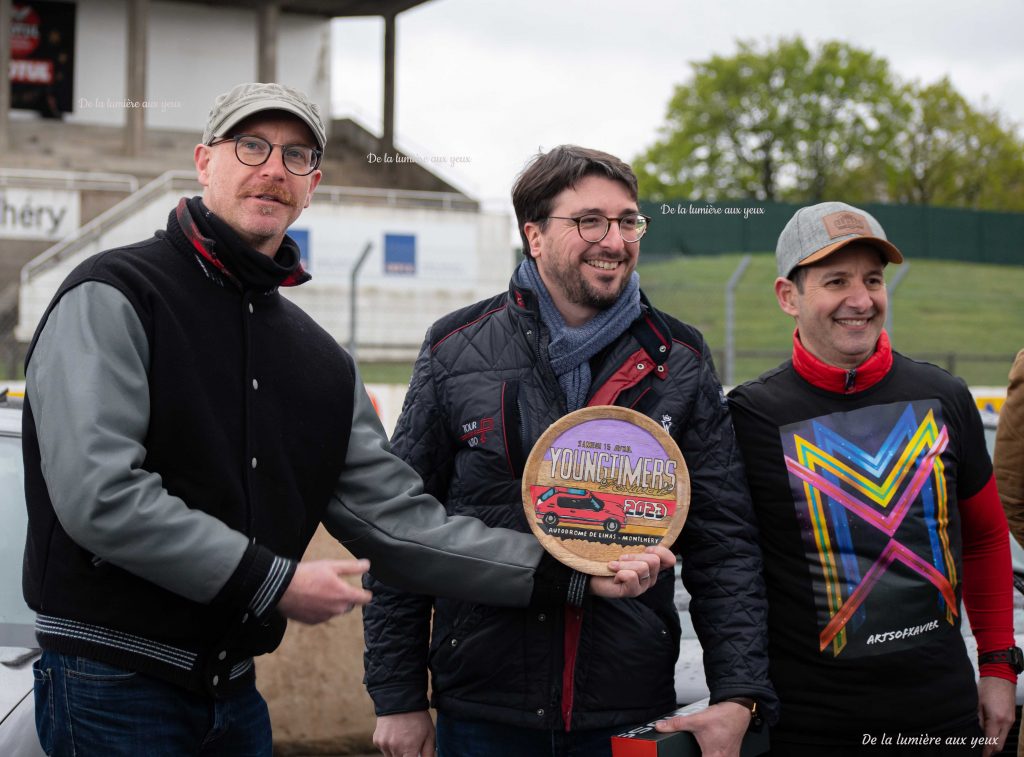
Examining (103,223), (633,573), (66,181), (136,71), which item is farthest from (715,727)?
(136,71)

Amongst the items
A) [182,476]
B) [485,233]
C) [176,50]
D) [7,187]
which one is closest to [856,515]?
[182,476]

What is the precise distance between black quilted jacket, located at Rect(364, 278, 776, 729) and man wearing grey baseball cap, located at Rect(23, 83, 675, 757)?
15cm

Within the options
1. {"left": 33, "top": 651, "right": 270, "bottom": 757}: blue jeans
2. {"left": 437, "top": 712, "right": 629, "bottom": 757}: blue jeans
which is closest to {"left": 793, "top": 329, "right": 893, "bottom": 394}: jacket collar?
A: {"left": 437, "top": 712, "right": 629, "bottom": 757}: blue jeans

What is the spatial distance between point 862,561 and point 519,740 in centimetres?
100

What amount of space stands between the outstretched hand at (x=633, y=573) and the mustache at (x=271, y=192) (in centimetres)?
116

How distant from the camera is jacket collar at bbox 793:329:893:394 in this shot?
10.4ft

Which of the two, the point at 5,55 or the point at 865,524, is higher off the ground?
the point at 5,55

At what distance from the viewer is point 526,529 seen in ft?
9.77

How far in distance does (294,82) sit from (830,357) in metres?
31.7

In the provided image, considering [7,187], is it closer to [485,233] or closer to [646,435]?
[485,233]

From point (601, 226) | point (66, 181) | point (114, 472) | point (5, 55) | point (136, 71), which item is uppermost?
point (5, 55)

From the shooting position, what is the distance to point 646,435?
9.36 feet

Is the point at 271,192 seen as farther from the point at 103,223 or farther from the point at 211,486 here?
the point at 103,223

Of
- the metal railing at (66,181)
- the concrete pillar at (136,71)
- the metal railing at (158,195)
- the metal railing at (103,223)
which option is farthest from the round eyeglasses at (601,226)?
the concrete pillar at (136,71)
